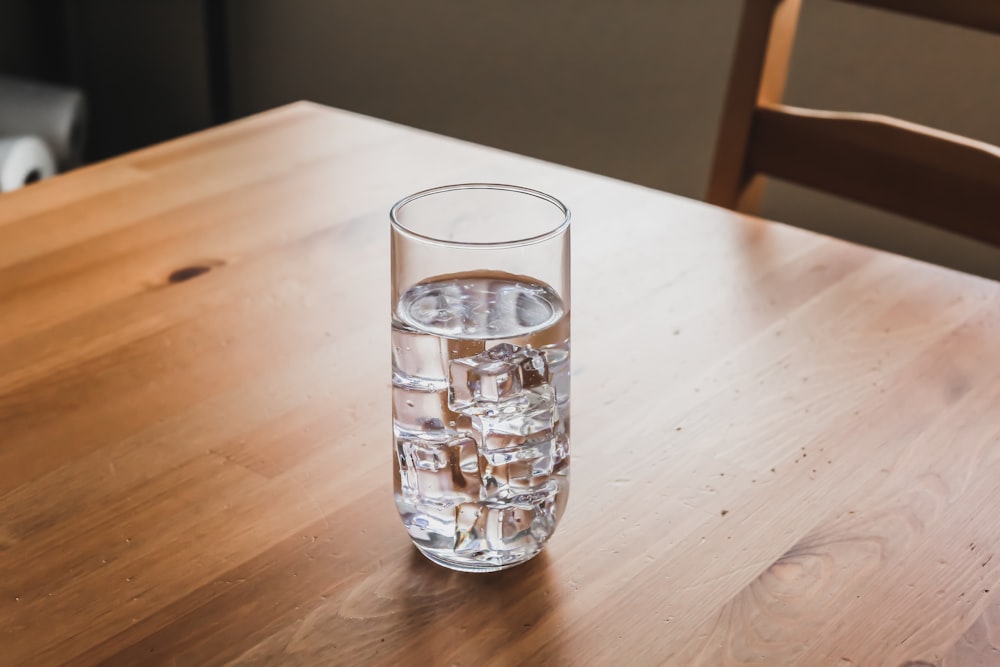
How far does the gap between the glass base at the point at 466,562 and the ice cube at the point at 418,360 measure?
0.09m

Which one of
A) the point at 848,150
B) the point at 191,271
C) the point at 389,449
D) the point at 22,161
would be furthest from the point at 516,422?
the point at 22,161

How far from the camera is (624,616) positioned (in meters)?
0.53

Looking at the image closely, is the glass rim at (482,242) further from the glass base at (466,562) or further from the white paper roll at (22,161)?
the white paper roll at (22,161)

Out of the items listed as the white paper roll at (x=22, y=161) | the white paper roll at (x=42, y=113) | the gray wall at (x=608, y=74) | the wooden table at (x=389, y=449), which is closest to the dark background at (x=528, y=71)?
the gray wall at (x=608, y=74)

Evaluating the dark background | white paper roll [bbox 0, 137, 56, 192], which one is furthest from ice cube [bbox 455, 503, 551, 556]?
white paper roll [bbox 0, 137, 56, 192]

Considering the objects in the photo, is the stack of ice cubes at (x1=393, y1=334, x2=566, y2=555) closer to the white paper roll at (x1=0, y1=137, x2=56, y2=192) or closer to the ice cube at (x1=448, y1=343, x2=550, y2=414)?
the ice cube at (x1=448, y1=343, x2=550, y2=414)

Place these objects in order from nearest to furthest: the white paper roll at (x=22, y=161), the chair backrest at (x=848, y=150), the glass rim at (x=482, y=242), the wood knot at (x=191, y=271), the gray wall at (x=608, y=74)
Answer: the glass rim at (x=482, y=242) < the wood knot at (x=191, y=271) < the chair backrest at (x=848, y=150) < the gray wall at (x=608, y=74) < the white paper roll at (x=22, y=161)

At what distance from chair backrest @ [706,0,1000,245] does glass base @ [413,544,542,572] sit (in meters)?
0.67

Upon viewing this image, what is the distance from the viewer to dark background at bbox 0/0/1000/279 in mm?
2037

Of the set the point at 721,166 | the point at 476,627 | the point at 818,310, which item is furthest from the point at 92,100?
the point at 476,627

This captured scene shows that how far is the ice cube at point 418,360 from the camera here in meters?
0.52

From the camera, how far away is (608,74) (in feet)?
7.91

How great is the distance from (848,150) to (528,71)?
151 cm

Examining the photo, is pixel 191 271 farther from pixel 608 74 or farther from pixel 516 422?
pixel 608 74
